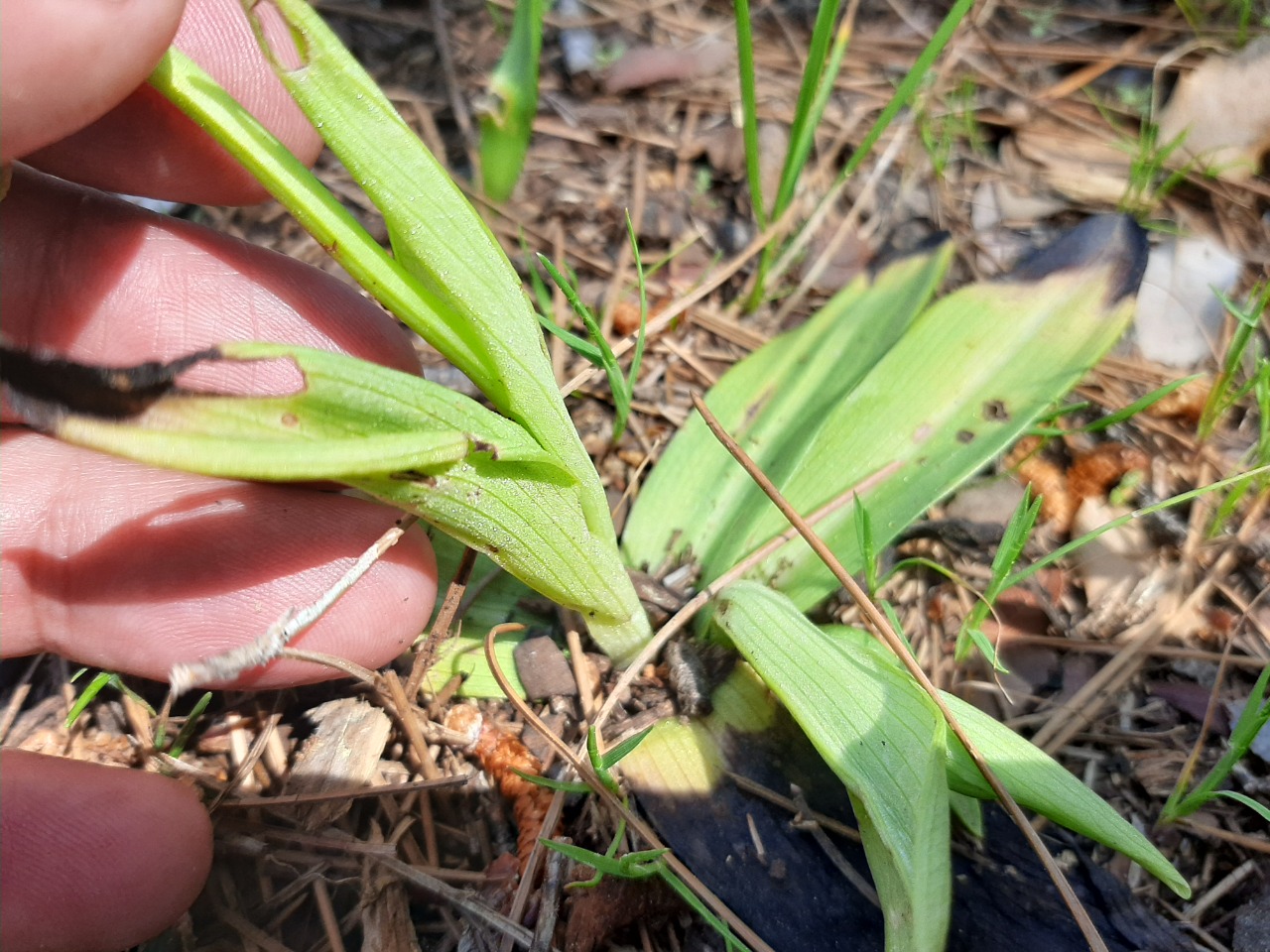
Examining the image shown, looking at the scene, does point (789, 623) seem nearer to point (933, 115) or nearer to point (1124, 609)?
point (1124, 609)

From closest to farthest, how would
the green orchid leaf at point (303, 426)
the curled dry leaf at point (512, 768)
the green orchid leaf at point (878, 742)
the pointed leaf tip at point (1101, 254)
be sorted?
the green orchid leaf at point (303, 426) → the green orchid leaf at point (878, 742) → the curled dry leaf at point (512, 768) → the pointed leaf tip at point (1101, 254)

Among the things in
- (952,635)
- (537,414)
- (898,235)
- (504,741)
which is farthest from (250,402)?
(898,235)

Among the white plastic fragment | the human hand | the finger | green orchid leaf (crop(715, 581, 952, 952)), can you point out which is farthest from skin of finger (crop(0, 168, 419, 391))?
the white plastic fragment

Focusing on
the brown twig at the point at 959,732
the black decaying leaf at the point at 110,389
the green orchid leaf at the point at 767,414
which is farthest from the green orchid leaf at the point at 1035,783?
the black decaying leaf at the point at 110,389

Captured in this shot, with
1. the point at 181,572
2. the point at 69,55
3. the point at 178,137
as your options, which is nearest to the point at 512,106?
the point at 178,137

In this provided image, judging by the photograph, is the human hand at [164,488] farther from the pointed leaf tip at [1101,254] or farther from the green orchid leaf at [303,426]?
the pointed leaf tip at [1101,254]

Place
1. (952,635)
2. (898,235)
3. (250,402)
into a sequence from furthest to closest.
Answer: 1. (898,235)
2. (952,635)
3. (250,402)
